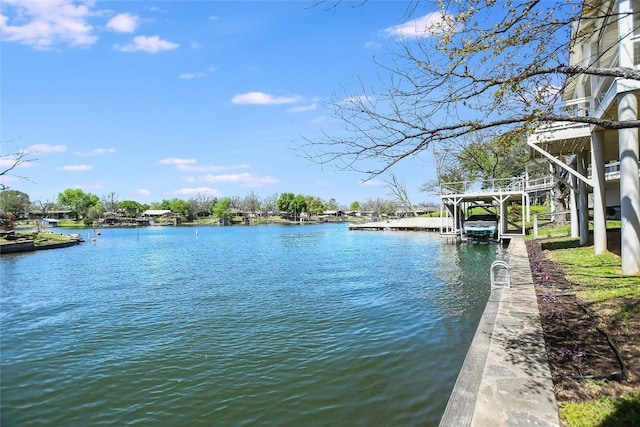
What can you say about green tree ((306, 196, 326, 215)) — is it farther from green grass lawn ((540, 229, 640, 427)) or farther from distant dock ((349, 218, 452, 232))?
green grass lawn ((540, 229, 640, 427))

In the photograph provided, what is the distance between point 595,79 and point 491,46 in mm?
10597

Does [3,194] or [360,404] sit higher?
[3,194]

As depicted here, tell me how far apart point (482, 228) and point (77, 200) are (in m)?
131

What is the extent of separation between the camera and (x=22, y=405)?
588cm

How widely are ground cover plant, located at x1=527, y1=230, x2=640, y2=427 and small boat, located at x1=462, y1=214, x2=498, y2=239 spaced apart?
62.9 feet

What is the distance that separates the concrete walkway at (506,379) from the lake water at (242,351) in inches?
31.5

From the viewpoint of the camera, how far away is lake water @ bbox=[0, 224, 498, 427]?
17.6 ft

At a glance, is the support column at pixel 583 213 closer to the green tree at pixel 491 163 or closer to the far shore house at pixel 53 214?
the green tree at pixel 491 163

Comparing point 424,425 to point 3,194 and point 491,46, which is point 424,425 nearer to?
point 491,46

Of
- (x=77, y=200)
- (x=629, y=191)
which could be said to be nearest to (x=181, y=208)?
(x=77, y=200)

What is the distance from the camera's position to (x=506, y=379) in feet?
14.1

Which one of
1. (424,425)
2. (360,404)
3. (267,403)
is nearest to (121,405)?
(267,403)

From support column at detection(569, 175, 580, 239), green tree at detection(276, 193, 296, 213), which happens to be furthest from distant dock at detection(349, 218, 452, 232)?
green tree at detection(276, 193, 296, 213)

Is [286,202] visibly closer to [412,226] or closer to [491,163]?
[412,226]
